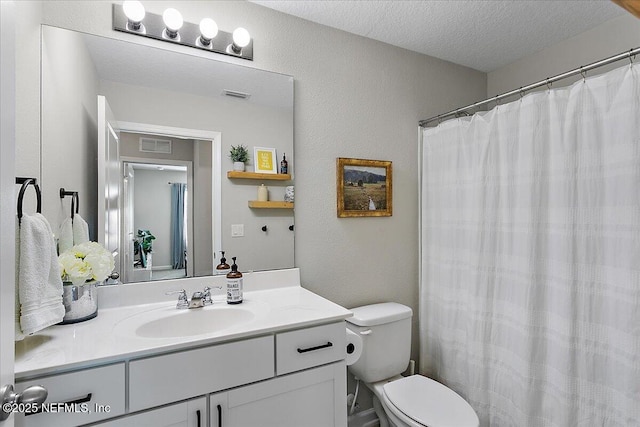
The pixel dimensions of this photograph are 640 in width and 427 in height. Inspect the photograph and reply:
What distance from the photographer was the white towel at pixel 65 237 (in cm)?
125

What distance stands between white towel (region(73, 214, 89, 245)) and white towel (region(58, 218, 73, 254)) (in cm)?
3

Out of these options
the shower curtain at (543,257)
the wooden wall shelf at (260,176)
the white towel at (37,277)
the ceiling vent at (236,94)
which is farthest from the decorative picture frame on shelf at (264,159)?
the shower curtain at (543,257)

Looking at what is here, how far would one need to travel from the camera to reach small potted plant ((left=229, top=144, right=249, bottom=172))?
1.71 meters

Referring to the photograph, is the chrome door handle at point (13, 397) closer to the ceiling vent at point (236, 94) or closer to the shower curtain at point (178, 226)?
the shower curtain at point (178, 226)

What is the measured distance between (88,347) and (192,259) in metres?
0.64

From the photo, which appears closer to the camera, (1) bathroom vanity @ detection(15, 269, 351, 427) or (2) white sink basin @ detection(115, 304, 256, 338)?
(1) bathroom vanity @ detection(15, 269, 351, 427)

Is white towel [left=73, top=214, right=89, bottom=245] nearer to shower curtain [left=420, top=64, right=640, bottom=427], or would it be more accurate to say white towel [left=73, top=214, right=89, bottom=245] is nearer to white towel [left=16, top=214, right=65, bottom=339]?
white towel [left=16, top=214, right=65, bottom=339]

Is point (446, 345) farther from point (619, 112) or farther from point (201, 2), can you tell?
point (201, 2)

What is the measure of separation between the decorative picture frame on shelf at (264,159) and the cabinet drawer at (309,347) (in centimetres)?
88

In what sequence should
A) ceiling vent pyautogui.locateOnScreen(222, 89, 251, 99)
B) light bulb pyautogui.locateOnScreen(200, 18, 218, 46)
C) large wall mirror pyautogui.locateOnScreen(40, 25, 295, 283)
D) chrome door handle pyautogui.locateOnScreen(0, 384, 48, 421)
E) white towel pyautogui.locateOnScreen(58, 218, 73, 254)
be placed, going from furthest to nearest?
1. ceiling vent pyautogui.locateOnScreen(222, 89, 251, 99)
2. light bulb pyautogui.locateOnScreen(200, 18, 218, 46)
3. large wall mirror pyautogui.locateOnScreen(40, 25, 295, 283)
4. white towel pyautogui.locateOnScreen(58, 218, 73, 254)
5. chrome door handle pyautogui.locateOnScreen(0, 384, 48, 421)

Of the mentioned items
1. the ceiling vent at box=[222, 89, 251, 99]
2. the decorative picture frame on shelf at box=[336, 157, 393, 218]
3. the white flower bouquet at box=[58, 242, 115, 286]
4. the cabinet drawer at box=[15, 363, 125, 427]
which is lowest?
the cabinet drawer at box=[15, 363, 125, 427]

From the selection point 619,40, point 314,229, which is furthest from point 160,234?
point 619,40

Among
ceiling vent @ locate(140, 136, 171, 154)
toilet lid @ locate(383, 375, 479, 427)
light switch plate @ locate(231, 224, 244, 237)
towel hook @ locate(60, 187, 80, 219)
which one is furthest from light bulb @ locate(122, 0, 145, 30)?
toilet lid @ locate(383, 375, 479, 427)

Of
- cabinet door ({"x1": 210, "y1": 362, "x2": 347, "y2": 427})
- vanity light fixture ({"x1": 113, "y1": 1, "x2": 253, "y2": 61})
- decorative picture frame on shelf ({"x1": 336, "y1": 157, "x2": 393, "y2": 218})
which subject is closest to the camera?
cabinet door ({"x1": 210, "y1": 362, "x2": 347, "y2": 427})
